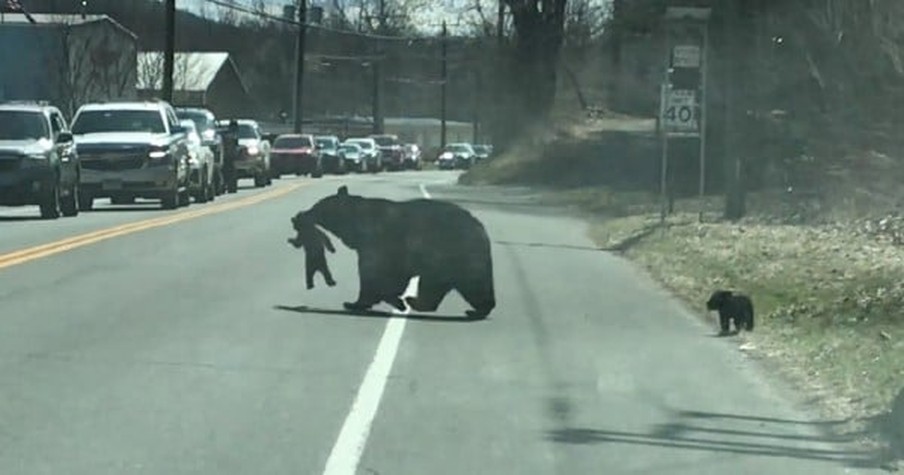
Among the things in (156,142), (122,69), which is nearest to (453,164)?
(122,69)

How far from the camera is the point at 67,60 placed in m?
62.8

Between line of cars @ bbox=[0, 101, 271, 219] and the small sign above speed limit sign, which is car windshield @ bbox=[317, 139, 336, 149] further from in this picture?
the small sign above speed limit sign

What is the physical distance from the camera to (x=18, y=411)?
9984mm

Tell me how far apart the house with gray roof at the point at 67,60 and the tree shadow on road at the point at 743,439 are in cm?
5307

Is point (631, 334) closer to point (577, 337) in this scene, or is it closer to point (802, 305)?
point (577, 337)

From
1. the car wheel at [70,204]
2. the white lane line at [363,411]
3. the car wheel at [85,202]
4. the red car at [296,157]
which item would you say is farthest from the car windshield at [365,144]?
the white lane line at [363,411]

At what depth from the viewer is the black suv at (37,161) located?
2928 cm

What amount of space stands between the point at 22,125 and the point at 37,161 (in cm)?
135

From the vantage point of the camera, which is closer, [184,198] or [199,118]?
[184,198]

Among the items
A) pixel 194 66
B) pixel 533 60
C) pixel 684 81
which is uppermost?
pixel 194 66

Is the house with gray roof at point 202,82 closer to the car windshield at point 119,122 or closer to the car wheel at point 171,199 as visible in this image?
the car windshield at point 119,122

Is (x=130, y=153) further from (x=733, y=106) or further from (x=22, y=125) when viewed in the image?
(x=733, y=106)

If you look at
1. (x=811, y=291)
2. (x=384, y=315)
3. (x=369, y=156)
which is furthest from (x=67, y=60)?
(x=384, y=315)

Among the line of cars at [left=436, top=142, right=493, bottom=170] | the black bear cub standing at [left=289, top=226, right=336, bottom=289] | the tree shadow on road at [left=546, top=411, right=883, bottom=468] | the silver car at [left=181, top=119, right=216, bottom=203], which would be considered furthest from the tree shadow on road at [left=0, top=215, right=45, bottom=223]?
the line of cars at [left=436, top=142, right=493, bottom=170]
